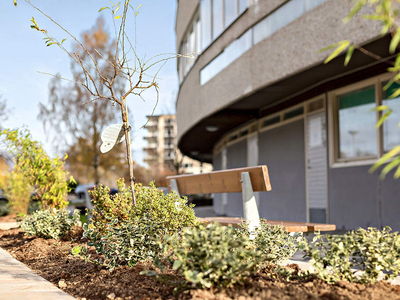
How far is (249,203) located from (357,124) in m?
4.15

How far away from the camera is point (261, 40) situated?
8578 millimetres

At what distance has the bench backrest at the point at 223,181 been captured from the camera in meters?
4.40

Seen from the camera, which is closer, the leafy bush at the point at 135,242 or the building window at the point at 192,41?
the leafy bush at the point at 135,242

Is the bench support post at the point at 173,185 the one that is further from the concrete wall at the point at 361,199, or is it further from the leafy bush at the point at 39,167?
the concrete wall at the point at 361,199

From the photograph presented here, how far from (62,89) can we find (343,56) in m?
22.1

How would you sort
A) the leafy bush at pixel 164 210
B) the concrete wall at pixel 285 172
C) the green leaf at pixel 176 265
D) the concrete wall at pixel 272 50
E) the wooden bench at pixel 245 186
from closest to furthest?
the green leaf at pixel 176 265 < the leafy bush at pixel 164 210 < the wooden bench at pixel 245 186 < the concrete wall at pixel 272 50 < the concrete wall at pixel 285 172

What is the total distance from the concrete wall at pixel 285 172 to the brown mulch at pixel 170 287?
588 cm

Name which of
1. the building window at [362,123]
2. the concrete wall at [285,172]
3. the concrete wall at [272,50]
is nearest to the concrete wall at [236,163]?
the concrete wall at [285,172]

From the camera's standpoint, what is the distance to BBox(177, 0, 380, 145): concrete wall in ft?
20.8

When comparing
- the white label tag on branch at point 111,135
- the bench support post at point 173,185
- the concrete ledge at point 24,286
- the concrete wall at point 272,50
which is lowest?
the concrete ledge at point 24,286

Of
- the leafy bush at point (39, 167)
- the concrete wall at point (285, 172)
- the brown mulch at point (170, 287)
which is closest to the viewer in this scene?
the brown mulch at point (170, 287)

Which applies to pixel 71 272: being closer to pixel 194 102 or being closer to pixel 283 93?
pixel 283 93

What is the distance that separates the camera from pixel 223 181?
5.11 m

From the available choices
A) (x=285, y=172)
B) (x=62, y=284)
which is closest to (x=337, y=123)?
(x=285, y=172)
